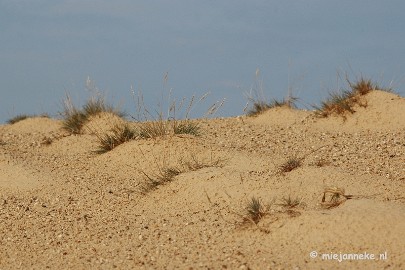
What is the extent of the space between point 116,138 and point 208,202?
334cm

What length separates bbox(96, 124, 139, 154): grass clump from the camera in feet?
32.3

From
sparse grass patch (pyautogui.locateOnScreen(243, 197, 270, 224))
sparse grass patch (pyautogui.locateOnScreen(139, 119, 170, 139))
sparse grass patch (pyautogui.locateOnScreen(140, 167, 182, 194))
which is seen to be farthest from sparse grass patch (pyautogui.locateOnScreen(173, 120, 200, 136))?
sparse grass patch (pyautogui.locateOnScreen(243, 197, 270, 224))

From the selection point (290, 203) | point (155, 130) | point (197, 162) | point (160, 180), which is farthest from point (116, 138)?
point (290, 203)

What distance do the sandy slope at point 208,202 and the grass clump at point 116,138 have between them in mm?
233

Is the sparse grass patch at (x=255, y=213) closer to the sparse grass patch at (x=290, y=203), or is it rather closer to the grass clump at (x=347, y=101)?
the sparse grass patch at (x=290, y=203)

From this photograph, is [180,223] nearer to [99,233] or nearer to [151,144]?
[99,233]

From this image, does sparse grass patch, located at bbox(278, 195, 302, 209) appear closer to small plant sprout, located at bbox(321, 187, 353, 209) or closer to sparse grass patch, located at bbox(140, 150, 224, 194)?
small plant sprout, located at bbox(321, 187, 353, 209)

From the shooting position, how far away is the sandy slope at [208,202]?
210 inches

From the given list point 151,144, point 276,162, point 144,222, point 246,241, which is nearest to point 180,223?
point 144,222

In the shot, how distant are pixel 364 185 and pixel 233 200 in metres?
1.28

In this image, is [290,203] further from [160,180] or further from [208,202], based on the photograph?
[160,180]

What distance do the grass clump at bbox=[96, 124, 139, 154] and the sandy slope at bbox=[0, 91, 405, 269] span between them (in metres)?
0.23

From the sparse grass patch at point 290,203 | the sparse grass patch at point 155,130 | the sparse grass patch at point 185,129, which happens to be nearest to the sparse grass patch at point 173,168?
the sparse grass patch at point 155,130

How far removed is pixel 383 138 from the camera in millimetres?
10039
